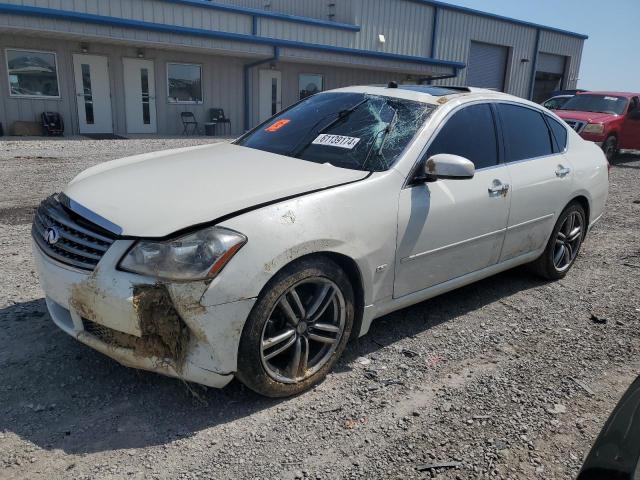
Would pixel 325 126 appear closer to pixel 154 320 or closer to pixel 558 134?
pixel 154 320

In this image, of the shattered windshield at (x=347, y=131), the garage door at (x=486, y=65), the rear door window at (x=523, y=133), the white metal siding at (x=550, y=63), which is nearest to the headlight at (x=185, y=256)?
the shattered windshield at (x=347, y=131)

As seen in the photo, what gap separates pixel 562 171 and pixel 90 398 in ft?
13.3

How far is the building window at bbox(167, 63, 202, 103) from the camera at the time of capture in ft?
57.1

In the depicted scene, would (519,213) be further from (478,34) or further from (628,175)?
(478,34)

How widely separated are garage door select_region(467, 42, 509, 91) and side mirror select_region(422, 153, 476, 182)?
25.4 metres

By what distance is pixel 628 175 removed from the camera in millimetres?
12148

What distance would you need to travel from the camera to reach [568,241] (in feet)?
16.4

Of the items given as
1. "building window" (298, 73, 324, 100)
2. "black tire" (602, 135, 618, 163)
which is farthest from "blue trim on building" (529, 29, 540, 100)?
"black tire" (602, 135, 618, 163)

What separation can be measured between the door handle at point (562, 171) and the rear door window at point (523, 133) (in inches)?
6.3

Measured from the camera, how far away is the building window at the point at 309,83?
20.6m

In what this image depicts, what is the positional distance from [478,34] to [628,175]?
17.1 m

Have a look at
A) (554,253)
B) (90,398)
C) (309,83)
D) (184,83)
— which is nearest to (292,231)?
(90,398)

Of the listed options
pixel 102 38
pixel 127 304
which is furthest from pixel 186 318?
pixel 102 38

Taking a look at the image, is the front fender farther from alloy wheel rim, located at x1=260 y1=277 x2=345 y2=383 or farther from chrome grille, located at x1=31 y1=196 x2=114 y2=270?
chrome grille, located at x1=31 y1=196 x2=114 y2=270
